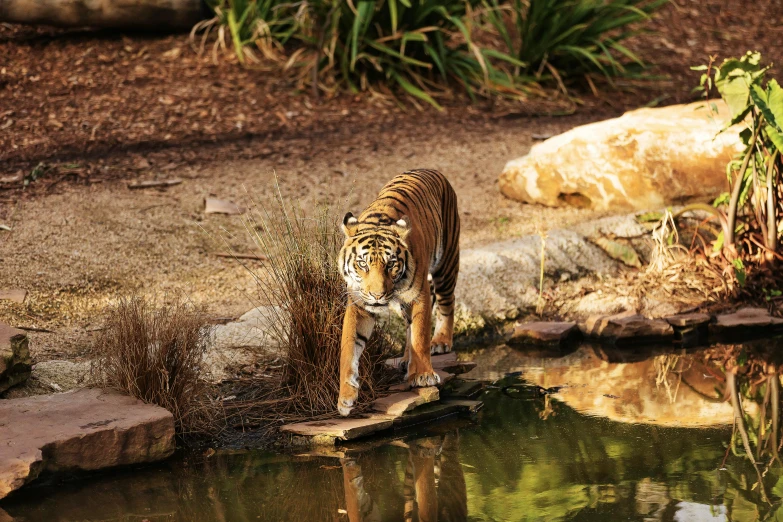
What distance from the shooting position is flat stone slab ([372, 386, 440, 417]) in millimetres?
5023

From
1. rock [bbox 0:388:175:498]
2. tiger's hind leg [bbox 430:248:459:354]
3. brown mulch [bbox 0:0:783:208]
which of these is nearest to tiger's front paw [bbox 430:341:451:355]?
tiger's hind leg [bbox 430:248:459:354]

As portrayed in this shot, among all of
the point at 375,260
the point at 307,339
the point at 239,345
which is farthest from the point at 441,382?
the point at 239,345

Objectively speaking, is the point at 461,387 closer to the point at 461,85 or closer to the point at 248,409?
the point at 248,409

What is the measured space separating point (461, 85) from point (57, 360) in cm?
659

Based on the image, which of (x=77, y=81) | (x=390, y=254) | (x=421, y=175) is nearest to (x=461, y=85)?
(x=77, y=81)

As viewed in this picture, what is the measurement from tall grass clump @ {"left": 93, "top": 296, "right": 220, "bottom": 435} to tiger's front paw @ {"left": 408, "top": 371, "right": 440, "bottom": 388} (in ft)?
3.32

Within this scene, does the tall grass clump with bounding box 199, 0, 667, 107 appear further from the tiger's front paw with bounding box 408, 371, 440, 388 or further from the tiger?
the tiger's front paw with bounding box 408, 371, 440, 388

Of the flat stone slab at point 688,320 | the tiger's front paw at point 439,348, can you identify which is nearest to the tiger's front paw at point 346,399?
Result: the tiger's front paw at point 439,348

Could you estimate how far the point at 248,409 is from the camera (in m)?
5.16

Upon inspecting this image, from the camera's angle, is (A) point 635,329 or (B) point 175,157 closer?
(A) point 635,329

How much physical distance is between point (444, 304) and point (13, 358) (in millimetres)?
2356

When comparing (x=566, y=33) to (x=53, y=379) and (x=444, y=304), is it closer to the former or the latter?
(x=444, y=304)

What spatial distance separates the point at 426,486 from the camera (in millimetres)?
4375

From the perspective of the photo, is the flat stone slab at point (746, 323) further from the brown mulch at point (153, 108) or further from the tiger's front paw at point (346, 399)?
the brown mulch at point (153, 108)
